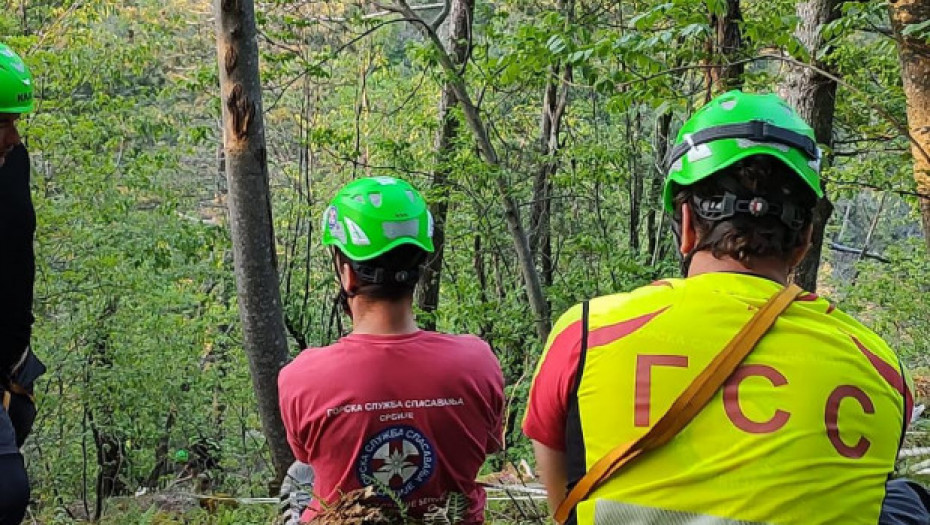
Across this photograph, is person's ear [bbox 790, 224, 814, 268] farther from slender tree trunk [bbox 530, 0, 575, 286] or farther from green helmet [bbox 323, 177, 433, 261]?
slender tree trunk [bbox 530, 0, 575, 286]

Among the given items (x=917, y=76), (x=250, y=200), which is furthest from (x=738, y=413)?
(x=917, y=76)

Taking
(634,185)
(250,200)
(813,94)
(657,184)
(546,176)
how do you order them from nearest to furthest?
(250,200) < (813,94) < (546,176) < (657,184) < (634,185)

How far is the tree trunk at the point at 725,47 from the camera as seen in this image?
16.0ft

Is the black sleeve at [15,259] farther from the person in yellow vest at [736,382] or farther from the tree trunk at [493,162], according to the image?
the tree trunk at [493,162]

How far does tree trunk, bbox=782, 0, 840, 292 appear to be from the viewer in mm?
5445

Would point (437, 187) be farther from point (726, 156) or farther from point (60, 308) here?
point (726, 156)

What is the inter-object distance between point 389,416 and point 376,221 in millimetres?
638

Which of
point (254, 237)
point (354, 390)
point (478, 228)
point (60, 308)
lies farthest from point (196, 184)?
point (354, 390)

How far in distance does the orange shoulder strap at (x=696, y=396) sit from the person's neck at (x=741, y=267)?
165mm

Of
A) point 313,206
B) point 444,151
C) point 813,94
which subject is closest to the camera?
point 813,94

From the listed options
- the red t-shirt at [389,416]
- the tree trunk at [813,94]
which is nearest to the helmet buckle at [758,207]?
the red t-shirt at [389,416]

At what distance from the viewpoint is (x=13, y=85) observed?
9.55ft

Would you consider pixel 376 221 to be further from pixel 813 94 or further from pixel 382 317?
pixel 813 94

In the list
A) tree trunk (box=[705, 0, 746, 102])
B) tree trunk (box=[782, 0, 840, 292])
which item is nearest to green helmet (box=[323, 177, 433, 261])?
tree trunk (box=[705, 0, 746, 102])
